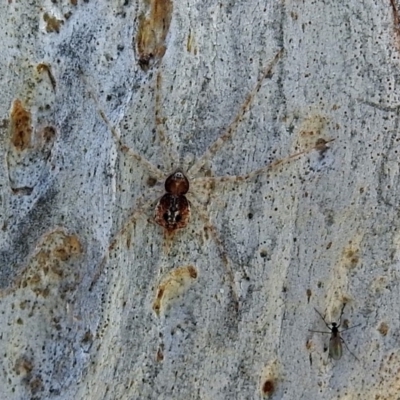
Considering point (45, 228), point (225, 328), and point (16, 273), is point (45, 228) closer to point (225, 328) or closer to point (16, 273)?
point (16, 273)

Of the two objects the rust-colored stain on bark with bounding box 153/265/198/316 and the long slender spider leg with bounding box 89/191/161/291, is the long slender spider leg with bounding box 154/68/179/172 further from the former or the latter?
the rust-colored stain on bark with bounding box 153/265/198/316

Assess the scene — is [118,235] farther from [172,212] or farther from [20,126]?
[20,126]

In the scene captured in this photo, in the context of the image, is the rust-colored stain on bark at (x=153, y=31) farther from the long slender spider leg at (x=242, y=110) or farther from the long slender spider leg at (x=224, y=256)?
the long slender spider leg at (x=224, y=256)

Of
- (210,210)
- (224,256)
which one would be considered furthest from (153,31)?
(224,256)

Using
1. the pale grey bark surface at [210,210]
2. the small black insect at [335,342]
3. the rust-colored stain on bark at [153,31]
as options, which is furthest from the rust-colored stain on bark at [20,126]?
the small black insect at [335,342]

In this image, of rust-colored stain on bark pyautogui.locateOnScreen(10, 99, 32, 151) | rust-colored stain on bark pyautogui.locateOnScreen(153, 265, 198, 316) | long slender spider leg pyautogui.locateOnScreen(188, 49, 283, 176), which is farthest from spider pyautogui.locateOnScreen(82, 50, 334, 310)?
rust-colored stain on bark pyautogui.locateOnScreen(10, 99, 32, 151)

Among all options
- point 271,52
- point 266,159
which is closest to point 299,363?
point 266,159
